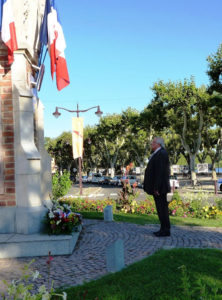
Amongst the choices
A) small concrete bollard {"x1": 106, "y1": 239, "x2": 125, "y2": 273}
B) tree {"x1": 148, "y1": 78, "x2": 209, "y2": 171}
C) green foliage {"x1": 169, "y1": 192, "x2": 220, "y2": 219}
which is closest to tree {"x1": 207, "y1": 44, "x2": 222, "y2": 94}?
tree {"x1": 148, "y1": 78, "x2": 209, "y2": 171}

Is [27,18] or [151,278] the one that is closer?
[151,278]

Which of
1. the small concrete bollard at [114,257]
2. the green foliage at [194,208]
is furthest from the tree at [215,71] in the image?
the small concrete bollard at [114,257]

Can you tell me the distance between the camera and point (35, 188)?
20.5ft

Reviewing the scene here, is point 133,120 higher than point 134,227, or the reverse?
point 133,120

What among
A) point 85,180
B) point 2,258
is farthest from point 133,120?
point 2,258

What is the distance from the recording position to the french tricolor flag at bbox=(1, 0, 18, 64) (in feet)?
19.9

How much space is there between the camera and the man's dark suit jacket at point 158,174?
621 centimetres

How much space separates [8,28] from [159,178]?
4387 mm

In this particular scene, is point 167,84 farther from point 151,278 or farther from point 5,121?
point 151,278

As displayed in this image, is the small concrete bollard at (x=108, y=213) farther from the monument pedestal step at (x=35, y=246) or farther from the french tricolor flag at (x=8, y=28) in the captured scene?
the french tricolor flag at (x=8, y=28)

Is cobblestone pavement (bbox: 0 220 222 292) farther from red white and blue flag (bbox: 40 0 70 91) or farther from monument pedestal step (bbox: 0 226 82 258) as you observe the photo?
red white and blue flag (bbox: 40 0 70 91)

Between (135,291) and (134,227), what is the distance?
175 inches

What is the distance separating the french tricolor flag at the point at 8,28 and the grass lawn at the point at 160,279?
15.7ft

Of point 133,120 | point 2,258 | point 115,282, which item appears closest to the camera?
point 115,282
